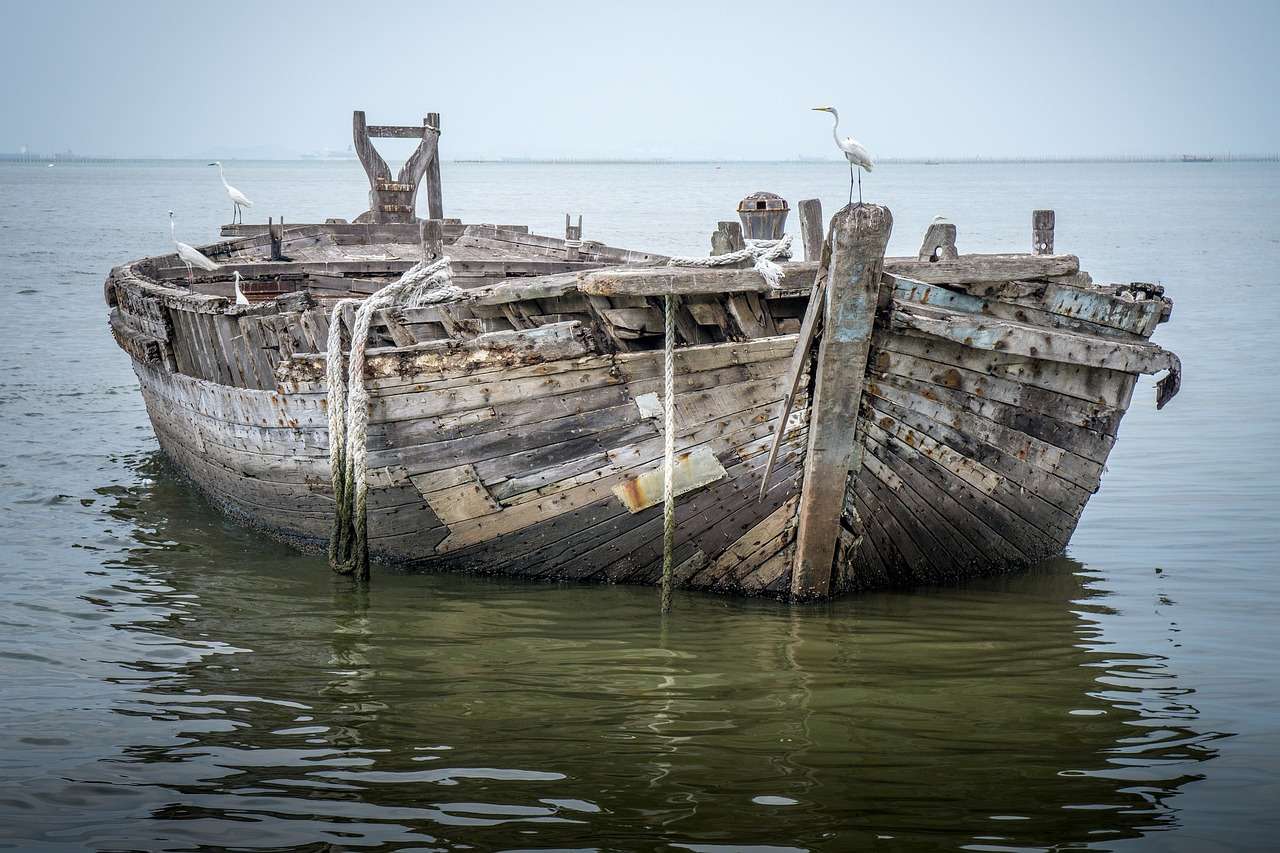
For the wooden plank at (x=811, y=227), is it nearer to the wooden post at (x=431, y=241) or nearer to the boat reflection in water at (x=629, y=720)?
the boat reflection in water at (x=629, y=720)

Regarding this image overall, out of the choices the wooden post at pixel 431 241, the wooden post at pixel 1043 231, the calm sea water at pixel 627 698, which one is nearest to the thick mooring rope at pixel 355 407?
the calm sea water at pixel 627 698

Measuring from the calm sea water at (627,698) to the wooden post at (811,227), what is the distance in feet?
6.88

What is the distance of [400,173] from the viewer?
50.7 ft

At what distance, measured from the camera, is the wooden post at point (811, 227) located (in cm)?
704

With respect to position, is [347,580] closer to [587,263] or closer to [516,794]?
[516,794]

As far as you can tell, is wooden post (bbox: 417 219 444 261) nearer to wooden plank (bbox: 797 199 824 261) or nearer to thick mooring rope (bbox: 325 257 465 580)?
thick mooring rope (bbox: 325 257 465 580)


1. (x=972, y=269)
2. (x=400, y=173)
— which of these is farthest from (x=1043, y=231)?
(x=400, y=173)

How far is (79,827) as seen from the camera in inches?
176

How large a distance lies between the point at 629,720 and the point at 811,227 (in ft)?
10.4

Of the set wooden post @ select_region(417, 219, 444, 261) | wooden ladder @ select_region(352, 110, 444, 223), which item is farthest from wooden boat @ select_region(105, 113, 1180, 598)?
wooden ladder @ select_region(352, 110, 444, 223)

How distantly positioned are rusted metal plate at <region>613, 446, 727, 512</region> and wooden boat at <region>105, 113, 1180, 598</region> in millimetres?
12

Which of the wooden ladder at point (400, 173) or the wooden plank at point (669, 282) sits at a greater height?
the wooden ladder at point (400, 173)

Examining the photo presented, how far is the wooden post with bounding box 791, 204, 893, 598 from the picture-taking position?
5.89 metres

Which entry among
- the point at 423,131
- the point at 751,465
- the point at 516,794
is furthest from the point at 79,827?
the point at 423,131
